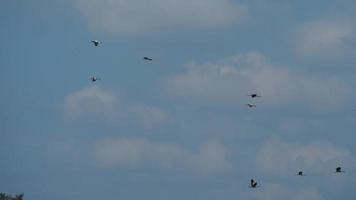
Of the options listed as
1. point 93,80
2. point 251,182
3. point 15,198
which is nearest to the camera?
point 251,182

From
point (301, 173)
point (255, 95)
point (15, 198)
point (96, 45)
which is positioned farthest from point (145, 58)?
point (15, 198)

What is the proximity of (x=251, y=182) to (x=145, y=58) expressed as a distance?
15.8 meters

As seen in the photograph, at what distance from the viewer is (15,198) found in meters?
145

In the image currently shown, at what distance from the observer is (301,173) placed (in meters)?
77.5

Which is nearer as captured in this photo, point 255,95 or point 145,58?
point 145,58

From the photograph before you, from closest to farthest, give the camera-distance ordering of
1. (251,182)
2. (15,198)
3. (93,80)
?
(251,182)
(93,80)
(15,198)

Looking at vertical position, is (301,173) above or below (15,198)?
below

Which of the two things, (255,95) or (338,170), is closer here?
(338,170)

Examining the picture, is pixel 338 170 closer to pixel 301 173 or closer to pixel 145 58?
pixel 301 173

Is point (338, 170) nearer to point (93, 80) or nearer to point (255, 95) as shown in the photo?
point (255, 95)

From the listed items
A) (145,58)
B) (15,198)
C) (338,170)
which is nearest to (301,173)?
(338,170)

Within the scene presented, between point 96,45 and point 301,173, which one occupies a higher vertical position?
point 96,45

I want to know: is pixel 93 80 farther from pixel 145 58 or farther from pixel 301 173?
pixel 301 173

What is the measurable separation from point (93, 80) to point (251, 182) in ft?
62.9
